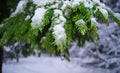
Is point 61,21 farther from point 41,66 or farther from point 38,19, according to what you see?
point 41,66

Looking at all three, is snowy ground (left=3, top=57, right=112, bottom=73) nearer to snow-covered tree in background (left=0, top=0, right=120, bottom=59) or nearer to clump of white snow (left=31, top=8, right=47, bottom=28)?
snow-covered tree in background (left=0, top=0, right=120, bottom=59)

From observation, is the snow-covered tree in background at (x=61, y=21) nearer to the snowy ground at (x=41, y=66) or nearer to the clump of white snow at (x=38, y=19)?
the clump of white snow at (x=38, y=19)

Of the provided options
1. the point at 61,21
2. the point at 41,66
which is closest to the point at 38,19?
the point at 61,21

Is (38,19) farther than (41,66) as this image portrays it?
No

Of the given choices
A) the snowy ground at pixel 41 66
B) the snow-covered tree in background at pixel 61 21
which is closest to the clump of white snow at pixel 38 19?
the snow-covered tree in background at pixel 61 21

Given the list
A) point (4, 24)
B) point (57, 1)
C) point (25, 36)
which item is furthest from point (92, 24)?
point (4, 24)

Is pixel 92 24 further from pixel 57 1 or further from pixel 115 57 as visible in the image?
pixel 115 57

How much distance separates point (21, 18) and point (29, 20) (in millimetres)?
213

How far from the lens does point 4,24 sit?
12.8ft

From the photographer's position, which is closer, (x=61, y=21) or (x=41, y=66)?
(x=61, y=21)

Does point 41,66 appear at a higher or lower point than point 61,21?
lower

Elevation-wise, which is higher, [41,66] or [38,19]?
[38,19]

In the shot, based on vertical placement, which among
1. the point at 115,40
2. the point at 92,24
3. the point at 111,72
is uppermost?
the point at 92,24

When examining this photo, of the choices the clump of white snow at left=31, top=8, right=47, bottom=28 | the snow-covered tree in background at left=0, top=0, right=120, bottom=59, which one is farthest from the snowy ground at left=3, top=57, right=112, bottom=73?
the clump of white snow at left=31, top=8, right=47, bottom=28
